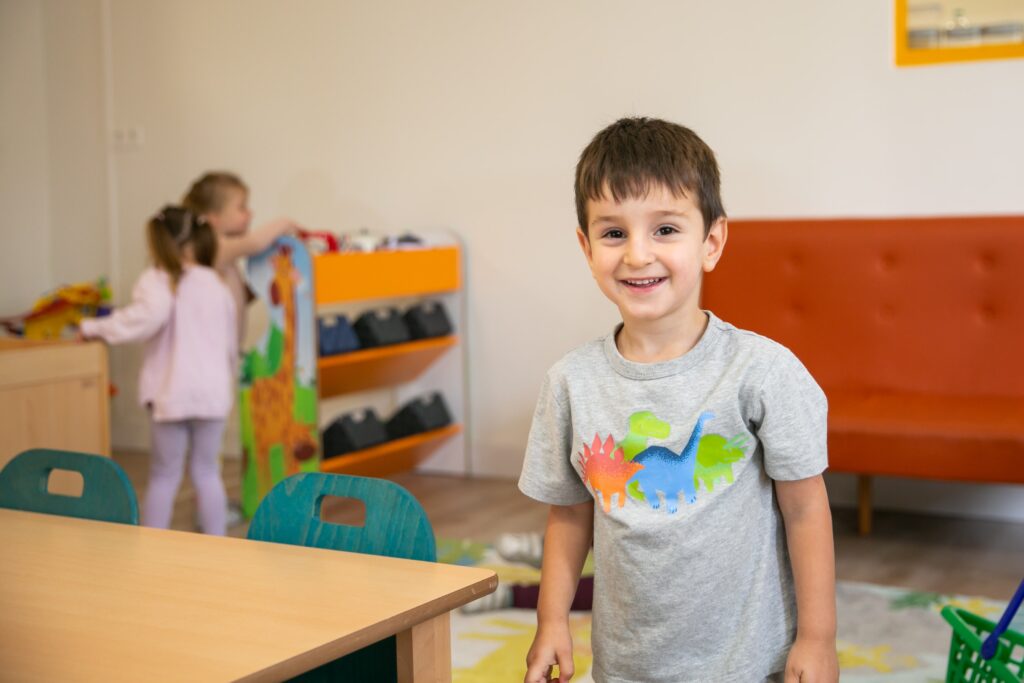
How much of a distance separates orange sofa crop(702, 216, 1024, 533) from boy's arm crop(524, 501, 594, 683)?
211cm

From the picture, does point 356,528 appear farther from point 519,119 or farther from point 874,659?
point 519,119

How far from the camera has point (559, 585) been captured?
4.93ft

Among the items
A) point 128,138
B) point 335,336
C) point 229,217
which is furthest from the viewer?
point 128,138

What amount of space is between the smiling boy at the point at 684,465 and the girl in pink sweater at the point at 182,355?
8.10 ft

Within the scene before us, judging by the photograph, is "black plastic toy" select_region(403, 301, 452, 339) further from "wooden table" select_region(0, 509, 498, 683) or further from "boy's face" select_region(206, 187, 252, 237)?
"wooden table" select_region(0, 509, 498, 683)

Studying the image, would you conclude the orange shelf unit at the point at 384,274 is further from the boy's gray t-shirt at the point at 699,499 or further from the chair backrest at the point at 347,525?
the boy's gray t-shirt at the point at 699,499

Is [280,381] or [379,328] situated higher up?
[379,328]

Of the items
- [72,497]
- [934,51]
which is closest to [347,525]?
[72,497]

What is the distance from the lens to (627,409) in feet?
4.69

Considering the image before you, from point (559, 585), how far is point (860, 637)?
1644 mm

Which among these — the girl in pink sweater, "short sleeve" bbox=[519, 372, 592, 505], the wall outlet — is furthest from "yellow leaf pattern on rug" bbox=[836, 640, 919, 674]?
the wall outlet

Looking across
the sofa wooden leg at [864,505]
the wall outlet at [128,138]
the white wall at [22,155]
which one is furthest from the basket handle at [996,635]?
the white wall at [22,155]

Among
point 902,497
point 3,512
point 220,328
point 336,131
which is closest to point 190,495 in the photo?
point 220,328

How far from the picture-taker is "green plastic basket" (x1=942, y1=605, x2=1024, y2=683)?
1.67 m
